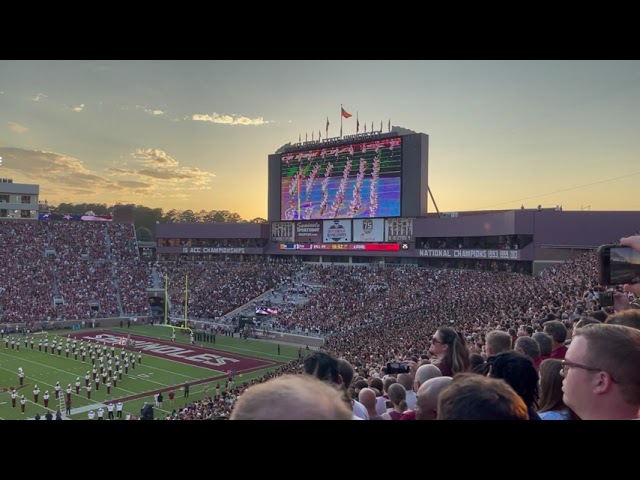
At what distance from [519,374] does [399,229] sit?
33982mm

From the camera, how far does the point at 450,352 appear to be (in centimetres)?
473

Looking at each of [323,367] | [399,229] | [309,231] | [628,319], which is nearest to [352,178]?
[399,229]

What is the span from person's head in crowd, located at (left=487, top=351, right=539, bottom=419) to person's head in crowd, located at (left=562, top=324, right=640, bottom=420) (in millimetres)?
603

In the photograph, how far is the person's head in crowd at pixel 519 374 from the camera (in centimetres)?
295

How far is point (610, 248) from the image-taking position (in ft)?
13.6

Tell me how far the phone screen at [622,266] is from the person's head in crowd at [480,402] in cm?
290

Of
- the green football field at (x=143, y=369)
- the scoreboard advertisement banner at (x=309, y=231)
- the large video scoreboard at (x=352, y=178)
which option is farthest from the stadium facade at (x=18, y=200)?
the scoreboard advertisement banner at (x=309, y=231)

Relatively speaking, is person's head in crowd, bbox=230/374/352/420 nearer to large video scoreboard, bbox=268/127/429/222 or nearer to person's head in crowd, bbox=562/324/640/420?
person's head in crowd, bbox=562/324/640/420

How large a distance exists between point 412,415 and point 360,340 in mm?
17488

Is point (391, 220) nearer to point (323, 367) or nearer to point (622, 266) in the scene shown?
point (622, 266)

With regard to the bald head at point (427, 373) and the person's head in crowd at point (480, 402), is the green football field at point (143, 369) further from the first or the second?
the person's head in crowd at point (480, 402)

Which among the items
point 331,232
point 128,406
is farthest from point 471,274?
point 128,406
